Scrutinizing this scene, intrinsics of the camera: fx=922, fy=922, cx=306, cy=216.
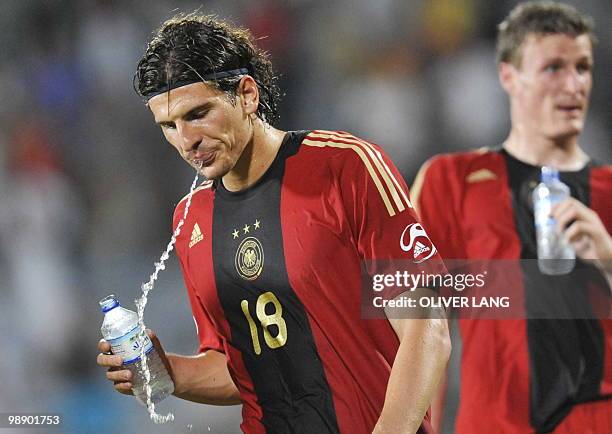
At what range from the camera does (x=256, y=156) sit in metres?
2.59

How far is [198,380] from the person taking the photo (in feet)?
9.07

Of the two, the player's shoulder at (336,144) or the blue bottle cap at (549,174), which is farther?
the blue bottle cap at (549,174)

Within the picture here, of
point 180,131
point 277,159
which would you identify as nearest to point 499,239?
point 277,159

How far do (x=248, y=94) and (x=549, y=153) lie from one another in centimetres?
141

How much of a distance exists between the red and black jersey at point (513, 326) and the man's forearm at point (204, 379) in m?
0.94

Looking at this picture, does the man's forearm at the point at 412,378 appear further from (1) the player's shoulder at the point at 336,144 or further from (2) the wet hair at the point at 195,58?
(2) the wet hair at the point at 195,58

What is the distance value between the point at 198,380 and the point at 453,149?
8.02 ft

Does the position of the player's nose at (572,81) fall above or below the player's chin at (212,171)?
above

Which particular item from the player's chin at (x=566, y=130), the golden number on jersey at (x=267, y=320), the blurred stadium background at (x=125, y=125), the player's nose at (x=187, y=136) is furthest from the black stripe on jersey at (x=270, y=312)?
the blurred stadium background at (x=125, y=125)

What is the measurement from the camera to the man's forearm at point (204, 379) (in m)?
2.73

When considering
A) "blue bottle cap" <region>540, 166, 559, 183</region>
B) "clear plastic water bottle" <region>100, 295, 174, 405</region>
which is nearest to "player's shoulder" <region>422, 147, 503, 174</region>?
"blue bottle cap" <region>540, 166, 559, 183</region>

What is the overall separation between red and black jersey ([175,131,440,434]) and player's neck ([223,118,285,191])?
0.02m

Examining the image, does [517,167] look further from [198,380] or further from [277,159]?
[198,380]

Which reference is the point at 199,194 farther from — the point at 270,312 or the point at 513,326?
the point at 513,326
